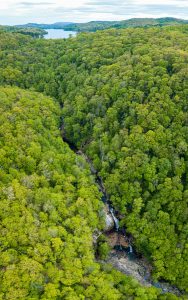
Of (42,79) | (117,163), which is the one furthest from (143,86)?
(42,79)

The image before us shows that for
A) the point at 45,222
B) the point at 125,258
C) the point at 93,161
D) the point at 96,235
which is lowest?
the point at 125,258

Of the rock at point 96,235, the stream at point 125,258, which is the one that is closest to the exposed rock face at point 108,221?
the stream at point 125,258

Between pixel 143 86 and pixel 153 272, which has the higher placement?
pixel 143 86

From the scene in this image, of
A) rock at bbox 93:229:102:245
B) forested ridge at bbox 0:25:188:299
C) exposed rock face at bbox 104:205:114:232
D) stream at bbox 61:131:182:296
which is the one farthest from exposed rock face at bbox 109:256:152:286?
exposed rock face at bbox 104:205:114:232

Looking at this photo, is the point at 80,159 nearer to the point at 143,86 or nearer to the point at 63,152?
the point at 63,152

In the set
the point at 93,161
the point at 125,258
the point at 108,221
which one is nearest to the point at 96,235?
the point at 108,221

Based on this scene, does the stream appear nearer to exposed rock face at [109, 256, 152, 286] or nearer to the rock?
exposed rock face at [109, 256, 152, 286]

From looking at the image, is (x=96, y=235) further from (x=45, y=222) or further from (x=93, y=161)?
(x=93, y=161)
